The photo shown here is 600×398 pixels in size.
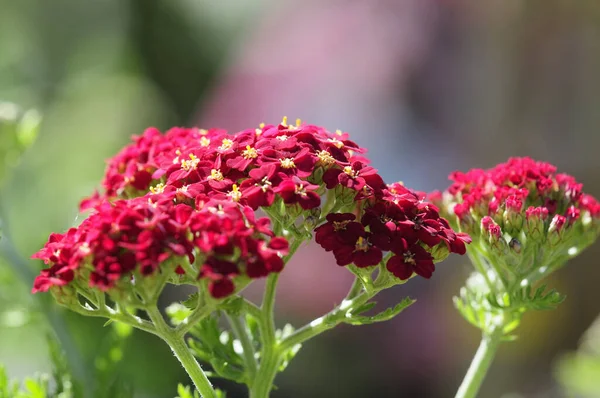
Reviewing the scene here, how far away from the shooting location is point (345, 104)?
11.4 m

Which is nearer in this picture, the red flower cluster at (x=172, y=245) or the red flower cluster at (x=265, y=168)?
the red flower cluster at (x=172, y=245)

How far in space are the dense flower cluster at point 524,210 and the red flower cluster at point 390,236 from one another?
338 mm

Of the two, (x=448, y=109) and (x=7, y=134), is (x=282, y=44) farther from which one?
(x=7, y=134)

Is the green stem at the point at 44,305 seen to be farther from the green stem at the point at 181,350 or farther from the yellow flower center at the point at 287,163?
the yellow flower center at the point at 287,163

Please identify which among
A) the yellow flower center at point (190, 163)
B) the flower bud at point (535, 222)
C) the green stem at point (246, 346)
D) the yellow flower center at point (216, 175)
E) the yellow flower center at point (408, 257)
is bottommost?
the flower bud at point (535, 222)

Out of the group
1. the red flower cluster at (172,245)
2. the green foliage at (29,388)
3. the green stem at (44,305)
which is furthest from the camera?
the green stem at (44,305)

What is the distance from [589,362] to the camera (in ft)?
8.43

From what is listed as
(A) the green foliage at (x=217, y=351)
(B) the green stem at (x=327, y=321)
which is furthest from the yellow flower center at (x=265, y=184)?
(A) the green foliage at (x=217, y=351)

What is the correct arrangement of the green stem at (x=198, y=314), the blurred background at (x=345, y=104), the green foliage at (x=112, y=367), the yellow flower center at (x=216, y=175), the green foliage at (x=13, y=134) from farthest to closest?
the blurred background at (x=345, y=104)
the green foliage at (x=13, y=134)
the green foliage at (x=112, y=367)
the yellow flower center at (x=216, y=175)
the green stem at (x=198, y=314)

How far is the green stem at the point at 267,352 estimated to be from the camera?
6.42ft

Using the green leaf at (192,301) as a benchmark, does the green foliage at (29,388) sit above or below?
above

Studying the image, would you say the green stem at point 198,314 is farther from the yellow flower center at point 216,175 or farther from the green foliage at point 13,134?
the green foliage at point 13,134

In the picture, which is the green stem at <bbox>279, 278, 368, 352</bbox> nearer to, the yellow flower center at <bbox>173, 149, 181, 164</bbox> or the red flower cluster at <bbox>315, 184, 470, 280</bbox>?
the red flower cluster at <bbox>315, 184, 470, 280</bbox>

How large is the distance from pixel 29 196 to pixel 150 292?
7.54 metres
